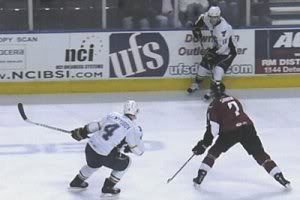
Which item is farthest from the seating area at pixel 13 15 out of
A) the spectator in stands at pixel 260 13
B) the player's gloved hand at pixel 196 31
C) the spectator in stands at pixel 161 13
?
the spectator in stands at pixel 260 13

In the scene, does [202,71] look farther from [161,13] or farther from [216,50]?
[161,13]

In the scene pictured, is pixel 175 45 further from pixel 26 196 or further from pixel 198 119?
pixel 26 196

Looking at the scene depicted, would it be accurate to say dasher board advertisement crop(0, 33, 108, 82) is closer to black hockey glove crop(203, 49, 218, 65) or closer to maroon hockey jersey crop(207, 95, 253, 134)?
black hockey glove crop(203, 49, 218, 65)

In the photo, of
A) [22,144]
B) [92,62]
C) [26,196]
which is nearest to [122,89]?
[92,62]

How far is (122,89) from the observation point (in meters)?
11.3

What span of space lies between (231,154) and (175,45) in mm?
3432

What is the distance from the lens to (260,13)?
11727 mm

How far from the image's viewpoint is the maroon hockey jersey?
22.4 feet

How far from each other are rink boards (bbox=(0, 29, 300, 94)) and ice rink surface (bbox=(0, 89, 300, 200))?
18 cm

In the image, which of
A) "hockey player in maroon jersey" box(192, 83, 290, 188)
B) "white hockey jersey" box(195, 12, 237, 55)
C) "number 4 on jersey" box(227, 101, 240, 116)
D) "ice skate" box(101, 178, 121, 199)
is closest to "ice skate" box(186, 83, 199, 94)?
"white hockey jersey" box(195, 12, 237, 55)

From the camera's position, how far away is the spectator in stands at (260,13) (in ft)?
38.3

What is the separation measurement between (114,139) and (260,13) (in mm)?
5690

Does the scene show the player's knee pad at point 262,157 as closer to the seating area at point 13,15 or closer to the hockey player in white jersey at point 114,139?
the hockey player in white jersey at point 114,139

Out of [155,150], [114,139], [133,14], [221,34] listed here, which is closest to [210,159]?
[114,139]
